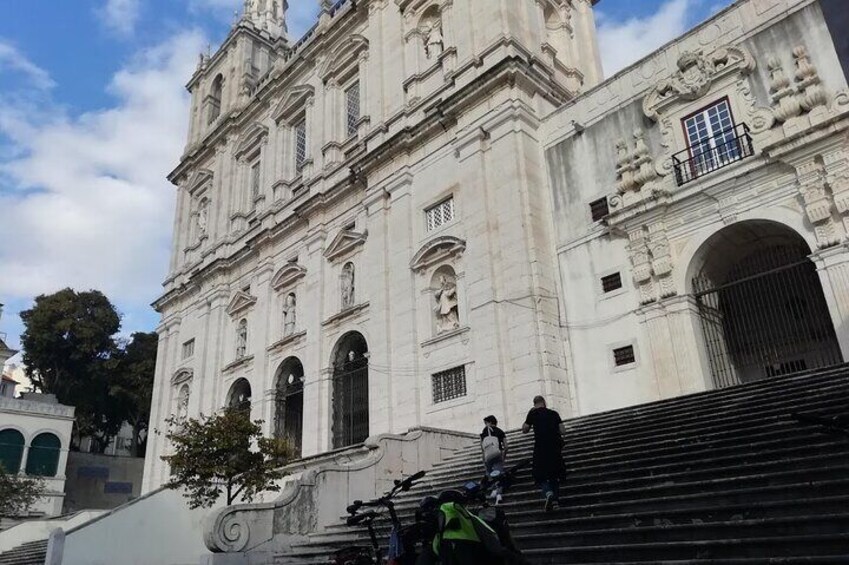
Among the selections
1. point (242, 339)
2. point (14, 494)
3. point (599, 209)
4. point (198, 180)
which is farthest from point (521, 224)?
point (198, 180)

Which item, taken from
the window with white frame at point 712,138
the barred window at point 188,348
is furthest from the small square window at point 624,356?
the barred window at point 188,348

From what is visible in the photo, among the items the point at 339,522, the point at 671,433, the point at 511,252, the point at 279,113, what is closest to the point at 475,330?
the point at 511,252

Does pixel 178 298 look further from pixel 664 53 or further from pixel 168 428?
pixel 664 53

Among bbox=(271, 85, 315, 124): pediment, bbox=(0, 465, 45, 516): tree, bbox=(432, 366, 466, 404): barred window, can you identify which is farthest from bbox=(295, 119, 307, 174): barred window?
bbox=(0, 465, 45, 516): tree

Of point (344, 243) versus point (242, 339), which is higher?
point (344, 243)

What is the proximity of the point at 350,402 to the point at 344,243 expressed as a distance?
5530 millimetres

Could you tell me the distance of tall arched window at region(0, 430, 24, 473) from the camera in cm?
3116

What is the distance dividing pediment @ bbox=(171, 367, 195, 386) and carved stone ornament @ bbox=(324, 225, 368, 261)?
10.4 metres

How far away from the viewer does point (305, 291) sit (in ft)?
80.2

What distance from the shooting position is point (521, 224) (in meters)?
17.1

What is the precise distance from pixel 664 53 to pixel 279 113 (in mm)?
17820

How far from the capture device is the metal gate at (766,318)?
45.4 feet

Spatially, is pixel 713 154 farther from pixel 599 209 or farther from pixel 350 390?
pixel 350 390

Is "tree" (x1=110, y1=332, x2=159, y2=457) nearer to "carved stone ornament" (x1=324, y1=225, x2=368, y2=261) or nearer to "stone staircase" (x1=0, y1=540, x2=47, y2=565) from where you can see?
"stone staircase" (x1=0, y1=540, x2=47, y2=565)
